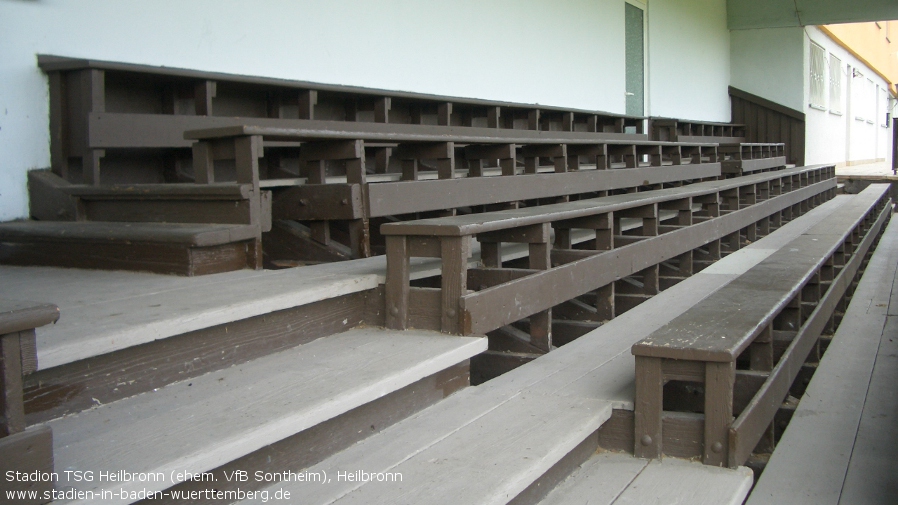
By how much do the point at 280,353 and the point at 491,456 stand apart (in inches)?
25.1

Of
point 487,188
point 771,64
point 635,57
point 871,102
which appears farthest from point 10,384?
point 871,102

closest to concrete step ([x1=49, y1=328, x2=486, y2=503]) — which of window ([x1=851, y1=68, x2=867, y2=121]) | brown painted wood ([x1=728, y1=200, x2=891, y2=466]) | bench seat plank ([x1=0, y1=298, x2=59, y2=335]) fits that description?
bench seat plank ([x1=0, y1=298, x2=59, y2=335])

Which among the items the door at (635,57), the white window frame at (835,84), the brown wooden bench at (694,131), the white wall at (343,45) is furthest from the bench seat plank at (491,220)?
the white window frame at (835,84)

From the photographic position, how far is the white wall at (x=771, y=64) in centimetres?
1386

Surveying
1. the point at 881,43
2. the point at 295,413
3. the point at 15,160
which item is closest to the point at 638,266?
the point at 295,413

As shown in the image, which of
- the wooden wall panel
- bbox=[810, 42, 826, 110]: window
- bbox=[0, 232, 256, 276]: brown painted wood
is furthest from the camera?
bbox=[810, 42, 826, 110]: window

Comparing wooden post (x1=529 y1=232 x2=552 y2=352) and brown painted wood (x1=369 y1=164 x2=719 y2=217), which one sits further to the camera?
brown painted wood (x1=369 y1=164 x2=719 y2=217)

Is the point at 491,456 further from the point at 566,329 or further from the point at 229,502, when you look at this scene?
the point at 566,329

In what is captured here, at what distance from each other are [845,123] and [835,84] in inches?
106

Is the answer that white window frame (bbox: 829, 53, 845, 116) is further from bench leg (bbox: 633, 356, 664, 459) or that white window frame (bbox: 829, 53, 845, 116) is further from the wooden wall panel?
bench leg (bbox: 633, 356, 664, 459)

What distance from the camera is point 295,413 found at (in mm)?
1547

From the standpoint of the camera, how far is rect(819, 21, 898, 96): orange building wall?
18250 millimetres

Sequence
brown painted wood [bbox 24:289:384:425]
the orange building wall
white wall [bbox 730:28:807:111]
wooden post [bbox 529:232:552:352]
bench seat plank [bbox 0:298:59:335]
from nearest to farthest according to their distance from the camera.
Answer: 1. bench seat plank [bbox 0:298:59:335]
2. brown painted wood [bbox 24:289:384:425]
3. wooden post [bbox 529:232:552:352]
4. white wall [bbox 730:28:807:111]
5. the orange building wall

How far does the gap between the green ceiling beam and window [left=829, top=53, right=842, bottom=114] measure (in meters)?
5.47
